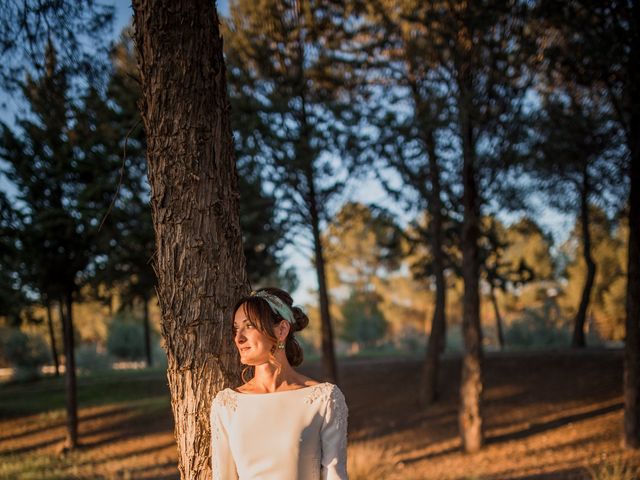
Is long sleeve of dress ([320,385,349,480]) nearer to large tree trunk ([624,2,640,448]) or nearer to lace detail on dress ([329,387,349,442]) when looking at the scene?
lace detail on dress ([329,387,349,442])

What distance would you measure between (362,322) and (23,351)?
68.7 ft

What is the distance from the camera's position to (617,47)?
10.6 metres

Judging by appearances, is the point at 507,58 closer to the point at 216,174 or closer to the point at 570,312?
the point at 216,174

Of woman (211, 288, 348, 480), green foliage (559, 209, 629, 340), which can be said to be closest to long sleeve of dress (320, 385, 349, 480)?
woman (211, 288, 348, 480)

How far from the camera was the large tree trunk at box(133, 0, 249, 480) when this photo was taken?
3.44m

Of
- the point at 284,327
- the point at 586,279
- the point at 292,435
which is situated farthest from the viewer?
Result: the point at 586,279

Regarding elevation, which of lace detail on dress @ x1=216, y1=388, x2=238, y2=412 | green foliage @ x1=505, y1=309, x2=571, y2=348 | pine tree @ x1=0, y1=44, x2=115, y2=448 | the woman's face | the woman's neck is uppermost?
pine tree @ x1=0, y1=44, x2=115, y2=448

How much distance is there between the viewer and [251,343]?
2.99 metres

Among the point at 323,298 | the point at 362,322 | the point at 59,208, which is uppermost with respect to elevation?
the point at 59,208

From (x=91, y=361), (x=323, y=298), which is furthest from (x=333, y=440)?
(x=91, y=361)

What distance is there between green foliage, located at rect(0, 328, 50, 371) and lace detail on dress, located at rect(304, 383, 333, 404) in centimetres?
3529

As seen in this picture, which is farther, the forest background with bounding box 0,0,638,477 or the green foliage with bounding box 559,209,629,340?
the green foliage with bounding box 559,209,629,340

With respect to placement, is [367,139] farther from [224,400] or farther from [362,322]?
[362,322]

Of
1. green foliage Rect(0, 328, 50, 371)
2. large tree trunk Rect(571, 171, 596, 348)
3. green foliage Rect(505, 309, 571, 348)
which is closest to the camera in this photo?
large tree trunk Rect(571, 171, 596, 348)
